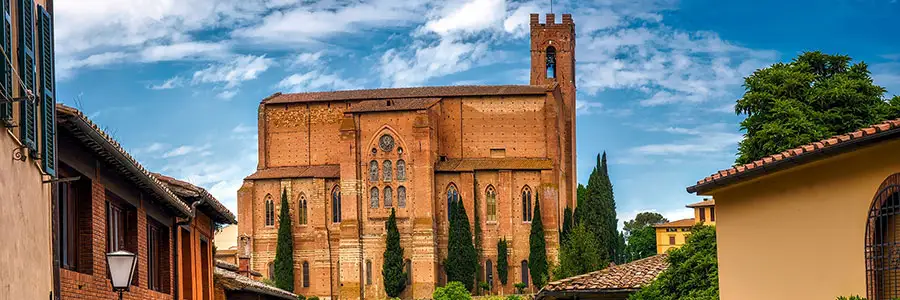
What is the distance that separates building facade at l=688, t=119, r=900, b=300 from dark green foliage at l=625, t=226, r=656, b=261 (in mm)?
113268

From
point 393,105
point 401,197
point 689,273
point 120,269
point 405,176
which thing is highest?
point 393,105

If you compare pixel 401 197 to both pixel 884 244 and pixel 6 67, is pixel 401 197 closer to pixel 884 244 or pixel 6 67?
pixel 884 244

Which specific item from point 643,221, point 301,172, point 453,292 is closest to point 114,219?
point 453,292

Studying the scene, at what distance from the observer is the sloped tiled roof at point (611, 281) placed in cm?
2553

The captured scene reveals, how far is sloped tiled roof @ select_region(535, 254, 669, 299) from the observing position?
83.8 feet

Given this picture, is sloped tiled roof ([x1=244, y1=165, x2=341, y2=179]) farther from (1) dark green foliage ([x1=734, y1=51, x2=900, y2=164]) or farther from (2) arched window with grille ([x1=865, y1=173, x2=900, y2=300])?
(2) arched window with grille ([x1=865, y1=173, x2=900, y2=300])

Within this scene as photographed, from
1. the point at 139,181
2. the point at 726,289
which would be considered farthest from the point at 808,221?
the point at 139,181

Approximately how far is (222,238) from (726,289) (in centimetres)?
11859

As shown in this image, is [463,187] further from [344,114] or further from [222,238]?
[222,238]

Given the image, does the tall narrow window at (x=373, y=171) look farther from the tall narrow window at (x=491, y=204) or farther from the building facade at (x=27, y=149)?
the building facade at (x=27, y=149)

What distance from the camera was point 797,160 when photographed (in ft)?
48.4

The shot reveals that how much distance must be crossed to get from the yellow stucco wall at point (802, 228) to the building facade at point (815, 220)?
0.04ft

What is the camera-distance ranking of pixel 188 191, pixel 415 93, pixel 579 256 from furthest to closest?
1. pixel 415 93
2. pixel 579 256
3. pixel 188 191

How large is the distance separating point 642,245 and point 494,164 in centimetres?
3861
